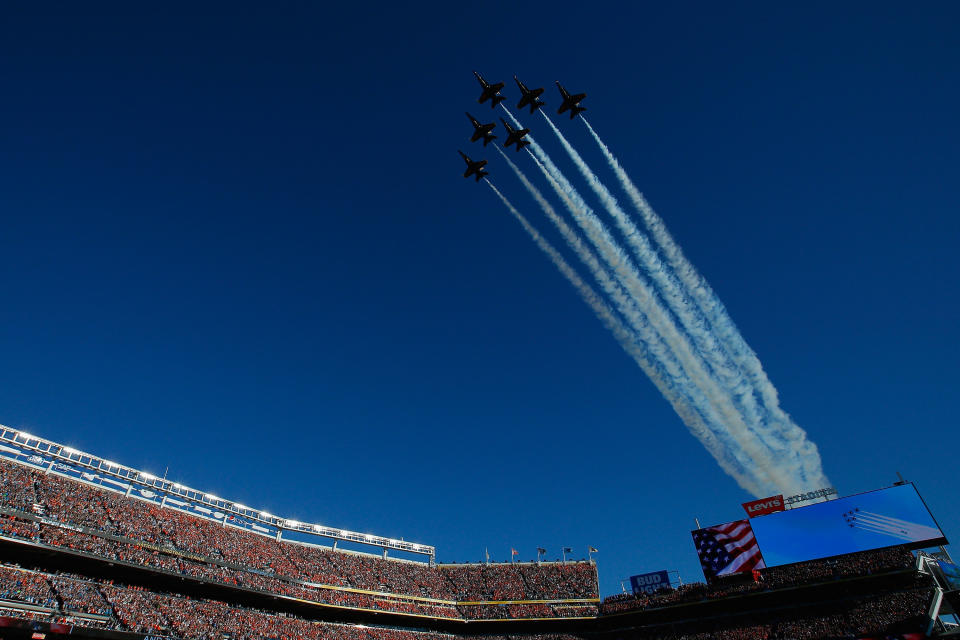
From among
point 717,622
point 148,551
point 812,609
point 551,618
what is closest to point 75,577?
point 148,551

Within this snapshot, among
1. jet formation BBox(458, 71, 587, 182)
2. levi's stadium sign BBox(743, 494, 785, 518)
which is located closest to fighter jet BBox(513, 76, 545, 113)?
jet formation BBox(458, 71, 587, 182)

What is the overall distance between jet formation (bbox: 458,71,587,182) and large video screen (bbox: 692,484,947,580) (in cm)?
5105

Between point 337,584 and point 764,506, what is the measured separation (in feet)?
178

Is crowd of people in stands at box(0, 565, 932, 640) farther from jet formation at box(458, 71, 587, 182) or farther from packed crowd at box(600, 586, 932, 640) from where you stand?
jet formation at box(458, 71, 587, 182)

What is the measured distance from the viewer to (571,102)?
6072cm

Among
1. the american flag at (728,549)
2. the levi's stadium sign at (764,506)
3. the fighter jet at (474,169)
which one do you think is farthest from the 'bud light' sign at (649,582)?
the fighter jet at (474,169)

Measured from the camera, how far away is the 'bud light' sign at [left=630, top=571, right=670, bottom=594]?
2763 inches

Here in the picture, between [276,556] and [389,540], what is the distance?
65.0ft

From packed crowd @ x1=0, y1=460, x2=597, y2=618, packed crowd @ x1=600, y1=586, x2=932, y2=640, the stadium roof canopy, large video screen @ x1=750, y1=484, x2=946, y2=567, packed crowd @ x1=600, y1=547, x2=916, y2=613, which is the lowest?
packed crowd @ x1=600, y1=586, x2=932, y2=640

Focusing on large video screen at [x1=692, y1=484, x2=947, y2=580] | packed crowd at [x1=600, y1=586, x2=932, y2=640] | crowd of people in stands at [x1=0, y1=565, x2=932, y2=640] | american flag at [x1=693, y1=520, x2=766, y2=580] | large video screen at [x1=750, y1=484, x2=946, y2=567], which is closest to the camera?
crowd of people in stands at [x1=0, y1=565, x2=932, y2=640]

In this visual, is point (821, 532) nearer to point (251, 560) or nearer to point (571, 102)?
point (571, 102)

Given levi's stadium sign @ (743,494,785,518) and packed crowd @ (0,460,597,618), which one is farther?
levi's stadium sign @ (743,494,785,518)

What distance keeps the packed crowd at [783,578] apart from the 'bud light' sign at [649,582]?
75cm

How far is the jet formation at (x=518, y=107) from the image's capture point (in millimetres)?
59719
